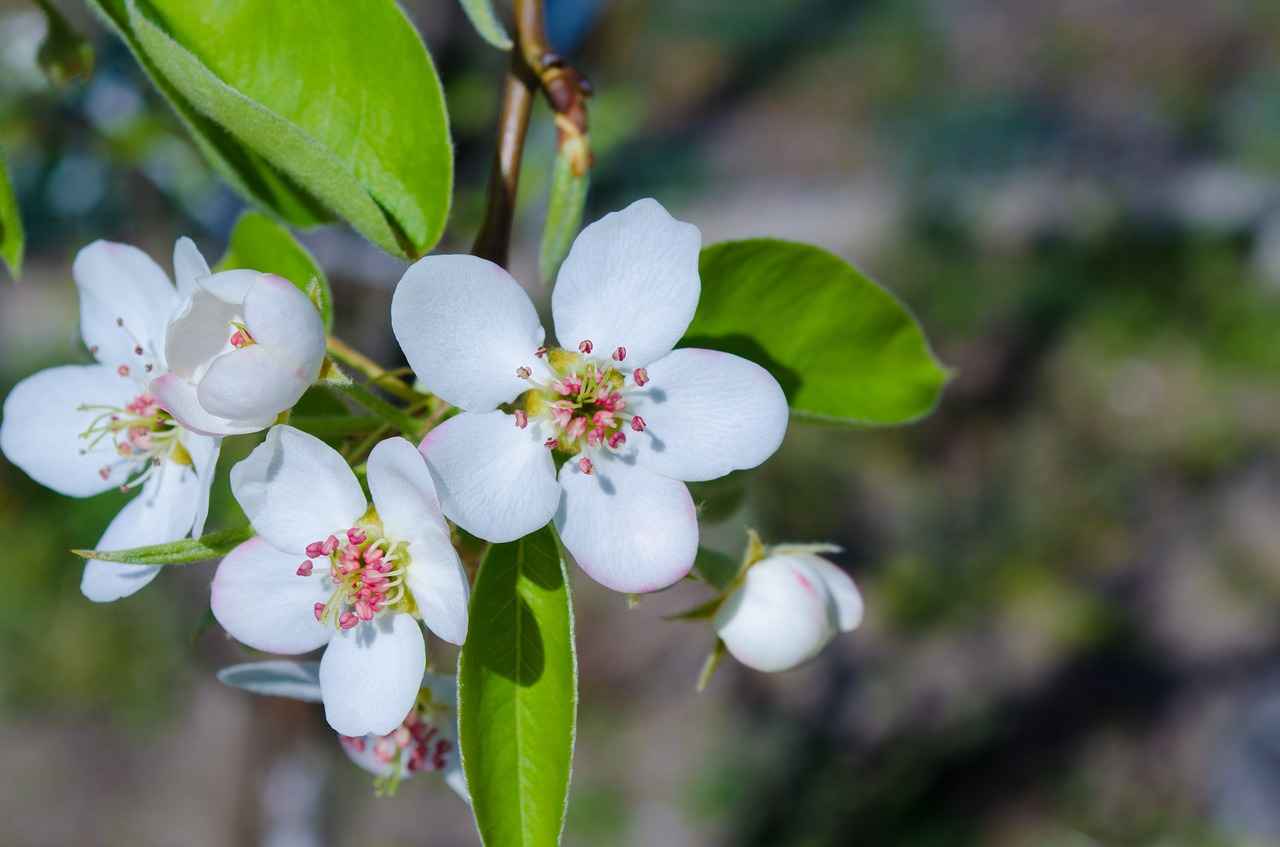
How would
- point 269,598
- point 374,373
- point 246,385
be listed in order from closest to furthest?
point 246,385 → point 269,598 → point 374,373

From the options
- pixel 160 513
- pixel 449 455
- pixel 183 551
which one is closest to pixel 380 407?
pixel 449 455

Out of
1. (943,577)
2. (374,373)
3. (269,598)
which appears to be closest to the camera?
(269,598)

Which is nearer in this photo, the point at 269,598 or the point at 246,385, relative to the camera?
the point at 246,385

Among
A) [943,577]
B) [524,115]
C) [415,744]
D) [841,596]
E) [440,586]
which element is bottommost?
[943,577]

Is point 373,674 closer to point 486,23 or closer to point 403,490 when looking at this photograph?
point 403,490

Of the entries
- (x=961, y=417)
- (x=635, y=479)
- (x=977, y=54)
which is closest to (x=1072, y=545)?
(x=961, y=417)

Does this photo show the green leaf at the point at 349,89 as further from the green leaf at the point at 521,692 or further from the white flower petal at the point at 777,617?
the white flower petal at the point at 777,617

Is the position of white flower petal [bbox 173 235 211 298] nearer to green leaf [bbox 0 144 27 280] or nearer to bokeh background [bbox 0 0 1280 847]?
green leaf [bbox 0 144 27 280]

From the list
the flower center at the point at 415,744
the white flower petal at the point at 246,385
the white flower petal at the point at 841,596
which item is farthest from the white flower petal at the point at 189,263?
the white flower petal at the point at 841,596
